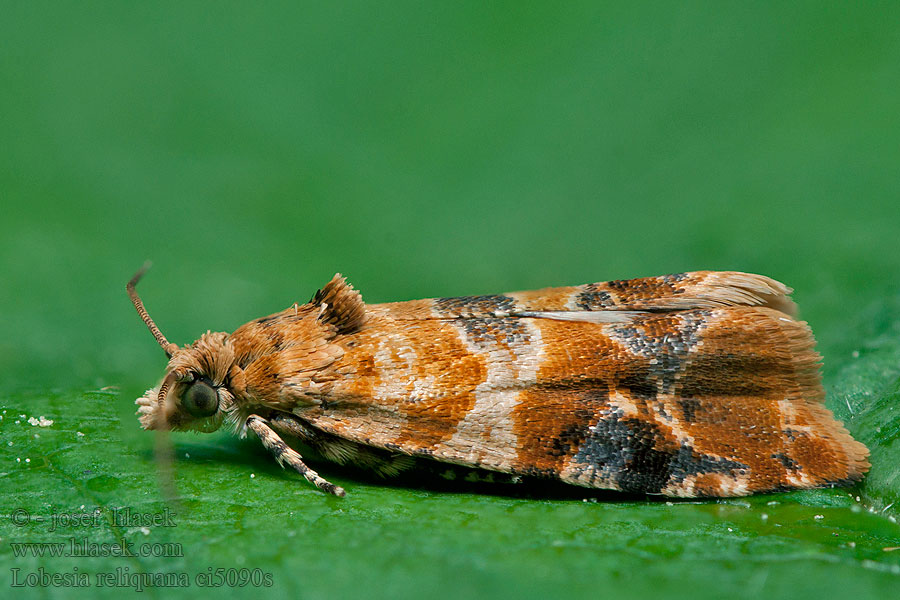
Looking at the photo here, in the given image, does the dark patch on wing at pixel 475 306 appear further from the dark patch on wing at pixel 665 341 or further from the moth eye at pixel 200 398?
the moth eye at pixel 200 398

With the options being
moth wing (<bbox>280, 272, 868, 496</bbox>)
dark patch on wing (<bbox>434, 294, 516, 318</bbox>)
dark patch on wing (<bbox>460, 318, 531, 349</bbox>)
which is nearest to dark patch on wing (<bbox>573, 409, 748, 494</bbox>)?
moth wing (<bbox>280, 272, 868, 496</bbox>)

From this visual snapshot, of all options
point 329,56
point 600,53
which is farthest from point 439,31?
point 600,53

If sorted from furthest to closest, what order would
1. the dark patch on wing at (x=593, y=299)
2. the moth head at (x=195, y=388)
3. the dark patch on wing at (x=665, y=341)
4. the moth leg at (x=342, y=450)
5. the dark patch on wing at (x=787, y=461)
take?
the dark patch on wing at (x=593, y=299)
the moth head at (x=195, y=388)
the dark patch on wing at (x=665, y=341)
the moth leg at (x=342, y=450)
the dark patch on wing at (x=787, y=461)

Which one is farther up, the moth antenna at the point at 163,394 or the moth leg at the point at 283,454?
the moth antenna at the point at 163,394

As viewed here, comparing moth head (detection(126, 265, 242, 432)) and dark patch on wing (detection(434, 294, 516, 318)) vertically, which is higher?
dark patch on wing (detection(434, 294, 516, 318))

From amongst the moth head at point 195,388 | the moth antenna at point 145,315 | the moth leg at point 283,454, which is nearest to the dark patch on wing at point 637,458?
the moth leg at point 283,454

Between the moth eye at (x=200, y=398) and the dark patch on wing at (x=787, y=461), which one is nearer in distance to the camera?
the dark patch on wing at (x=787, y=461)

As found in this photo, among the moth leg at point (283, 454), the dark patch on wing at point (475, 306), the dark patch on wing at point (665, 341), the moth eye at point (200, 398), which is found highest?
the dark patch on wing at point (475, 306)

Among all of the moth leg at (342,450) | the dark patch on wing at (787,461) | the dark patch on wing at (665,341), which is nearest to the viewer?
the dark patch on wing at (787,461)

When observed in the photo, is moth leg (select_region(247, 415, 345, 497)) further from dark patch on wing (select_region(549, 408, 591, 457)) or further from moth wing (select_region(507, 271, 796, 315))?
moth wing (select_region(507, 271, 796, 315))
